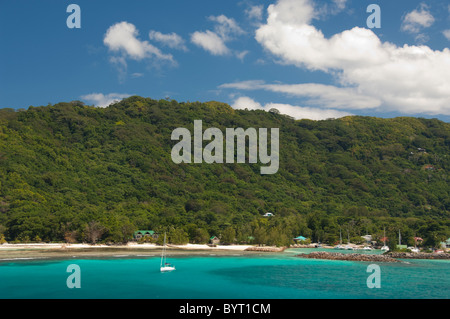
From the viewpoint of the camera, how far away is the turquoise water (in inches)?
1192

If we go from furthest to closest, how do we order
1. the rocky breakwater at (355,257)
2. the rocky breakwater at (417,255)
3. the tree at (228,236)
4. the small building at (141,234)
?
the small building at (141,234) → the tree at (228,236) → the rocky breakwater at (417,255) → the rocky breakwater at (355,257)

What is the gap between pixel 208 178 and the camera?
12694 cm

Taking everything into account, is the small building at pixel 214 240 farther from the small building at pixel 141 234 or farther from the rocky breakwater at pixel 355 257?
the rocky breakwater at pixel 355 257

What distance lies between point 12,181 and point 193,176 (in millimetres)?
51864

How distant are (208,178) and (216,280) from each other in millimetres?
90285

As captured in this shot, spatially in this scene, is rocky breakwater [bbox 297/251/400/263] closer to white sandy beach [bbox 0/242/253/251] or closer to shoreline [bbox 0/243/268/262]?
shoreline [bbox 0/243/268/262]

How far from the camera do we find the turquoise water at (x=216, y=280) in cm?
3027

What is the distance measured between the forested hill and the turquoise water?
27.6 m

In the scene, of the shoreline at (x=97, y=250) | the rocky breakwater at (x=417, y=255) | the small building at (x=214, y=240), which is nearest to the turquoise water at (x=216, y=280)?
the shoreline at (x=97, y=250)

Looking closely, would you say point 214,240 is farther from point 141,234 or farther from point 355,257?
point 355,257

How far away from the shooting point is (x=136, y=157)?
123375 millimetres

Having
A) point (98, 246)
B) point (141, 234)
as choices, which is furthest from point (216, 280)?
point (141, 234)

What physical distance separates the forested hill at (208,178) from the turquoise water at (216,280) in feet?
90.5
